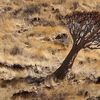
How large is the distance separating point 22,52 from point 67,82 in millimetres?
2996

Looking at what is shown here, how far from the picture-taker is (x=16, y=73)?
52.2 feet

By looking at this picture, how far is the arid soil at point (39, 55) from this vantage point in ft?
48.2

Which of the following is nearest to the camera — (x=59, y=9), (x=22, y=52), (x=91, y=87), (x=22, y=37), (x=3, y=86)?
(x=3, y=86)

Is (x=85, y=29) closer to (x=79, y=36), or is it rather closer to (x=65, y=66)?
(x=79, y=36)

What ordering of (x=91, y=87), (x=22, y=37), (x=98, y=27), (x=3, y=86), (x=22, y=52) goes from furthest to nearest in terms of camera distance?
1. (x=22, y=37)
2. (x=22, y=52)
3. (x=98, y=27)
4. (x=91, y=87)
5. (x=3, y=86)

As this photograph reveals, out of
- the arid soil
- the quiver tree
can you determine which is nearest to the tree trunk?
the quiver tree

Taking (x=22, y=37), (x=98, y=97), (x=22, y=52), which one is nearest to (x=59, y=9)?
(x=22, y=37)

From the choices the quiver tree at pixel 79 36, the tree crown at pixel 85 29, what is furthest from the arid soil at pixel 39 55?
the tree crown at pixel 85 29

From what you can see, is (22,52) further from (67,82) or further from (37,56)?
(67,82)

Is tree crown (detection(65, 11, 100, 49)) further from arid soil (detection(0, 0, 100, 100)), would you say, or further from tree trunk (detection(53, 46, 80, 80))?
arid soil (detection(0, 0, 100, 100))

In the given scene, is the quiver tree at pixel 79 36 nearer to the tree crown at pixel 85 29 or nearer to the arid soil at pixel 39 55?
the tree crown at pixel 85 29

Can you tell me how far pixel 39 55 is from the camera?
18.0 m

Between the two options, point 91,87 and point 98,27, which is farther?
point 98,27

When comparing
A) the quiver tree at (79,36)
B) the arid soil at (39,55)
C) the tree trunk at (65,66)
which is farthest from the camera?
the quiver tree at (79,36)
